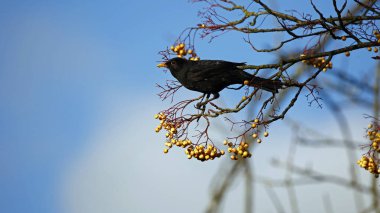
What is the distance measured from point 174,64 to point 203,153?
1.86 meters

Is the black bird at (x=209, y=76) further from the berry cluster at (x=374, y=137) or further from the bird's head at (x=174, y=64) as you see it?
the berry cluster at (x=374, y=137)

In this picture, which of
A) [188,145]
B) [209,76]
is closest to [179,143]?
[188,145]

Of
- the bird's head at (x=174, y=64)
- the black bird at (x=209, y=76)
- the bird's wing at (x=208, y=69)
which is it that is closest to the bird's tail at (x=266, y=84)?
the black bird at (x=209, y=76)

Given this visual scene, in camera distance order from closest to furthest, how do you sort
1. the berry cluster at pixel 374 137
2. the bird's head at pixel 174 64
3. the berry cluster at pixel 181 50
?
the berry cluster at pixel 374 137 < the berry cluster at pixel 181 50 < the bird's head at pixel 174 64

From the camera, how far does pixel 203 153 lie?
14.3 ft

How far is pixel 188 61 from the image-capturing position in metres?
5.82

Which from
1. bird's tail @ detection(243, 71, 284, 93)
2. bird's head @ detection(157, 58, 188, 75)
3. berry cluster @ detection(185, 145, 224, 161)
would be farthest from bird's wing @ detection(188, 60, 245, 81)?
berry cluster @ detection(185, 145, 224, 161)

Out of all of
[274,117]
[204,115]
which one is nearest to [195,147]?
[204,115]

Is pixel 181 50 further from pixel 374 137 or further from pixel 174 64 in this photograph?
pixel 374 137

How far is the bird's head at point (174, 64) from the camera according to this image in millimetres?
5855

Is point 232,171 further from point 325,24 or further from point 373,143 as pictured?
point 325,24

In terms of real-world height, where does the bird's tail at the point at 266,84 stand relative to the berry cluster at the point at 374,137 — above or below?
above

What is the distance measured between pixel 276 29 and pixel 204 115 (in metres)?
1.00

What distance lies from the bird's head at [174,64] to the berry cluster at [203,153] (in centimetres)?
165
